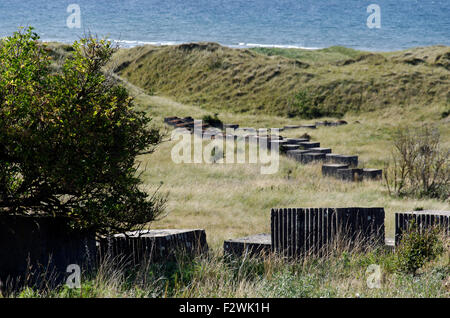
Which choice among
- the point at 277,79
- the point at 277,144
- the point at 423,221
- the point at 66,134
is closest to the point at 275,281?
the point at 66,134

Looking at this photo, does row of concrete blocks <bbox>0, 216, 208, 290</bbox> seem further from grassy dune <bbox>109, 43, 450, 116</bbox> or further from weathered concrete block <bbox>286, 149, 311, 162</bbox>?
grassy dune <bbox>109, 43, 450, 116</bbox>

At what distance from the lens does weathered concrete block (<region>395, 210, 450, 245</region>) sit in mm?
9344

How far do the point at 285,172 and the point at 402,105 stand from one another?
30.0 meters

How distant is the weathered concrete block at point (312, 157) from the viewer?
2559cm

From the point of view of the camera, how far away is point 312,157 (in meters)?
25.7

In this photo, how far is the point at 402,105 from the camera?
1957 inches

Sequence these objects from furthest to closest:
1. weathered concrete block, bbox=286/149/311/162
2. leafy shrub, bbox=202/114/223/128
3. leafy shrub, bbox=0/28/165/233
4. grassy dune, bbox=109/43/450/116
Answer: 1. grassy dune, bbox=109/43/450/116
2. leafy shrub, bbox=202/114/223/128
3. weathered concrete block, bbox=286/149/311/162
4. leafy shrub, bbox=0/28/165/233

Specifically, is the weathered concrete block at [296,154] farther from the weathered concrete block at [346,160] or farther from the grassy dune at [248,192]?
the weathered concrete block at [346,160]

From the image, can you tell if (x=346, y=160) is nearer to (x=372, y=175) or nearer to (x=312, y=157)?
(x=312, y=157)

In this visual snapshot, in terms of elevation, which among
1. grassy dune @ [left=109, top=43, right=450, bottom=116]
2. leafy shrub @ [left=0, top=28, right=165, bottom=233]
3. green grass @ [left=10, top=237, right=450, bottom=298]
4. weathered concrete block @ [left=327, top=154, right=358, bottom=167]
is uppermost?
grassy dune @ [left=109, top=43, right=450, bottom=116]

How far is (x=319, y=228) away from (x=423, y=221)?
Answer: 6.34 feet

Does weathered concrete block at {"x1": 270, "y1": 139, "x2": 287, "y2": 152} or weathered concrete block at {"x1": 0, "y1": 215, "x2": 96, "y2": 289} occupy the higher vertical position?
weathered concrete block at {"x1": 270, "y1": 139, "x2": 287, "y2": 152}

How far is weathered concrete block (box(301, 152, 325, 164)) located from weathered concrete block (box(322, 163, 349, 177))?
2.00 m

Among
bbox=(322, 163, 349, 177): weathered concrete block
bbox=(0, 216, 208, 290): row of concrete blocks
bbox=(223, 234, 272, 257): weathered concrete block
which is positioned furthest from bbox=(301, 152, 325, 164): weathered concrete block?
bbox=(0, 216, 208, 290): row of concrete blocks
